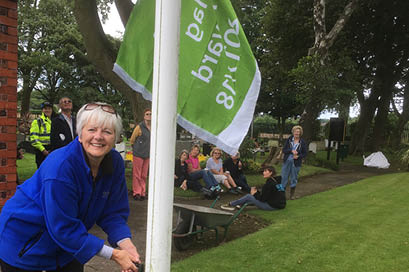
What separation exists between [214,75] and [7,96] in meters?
3.71

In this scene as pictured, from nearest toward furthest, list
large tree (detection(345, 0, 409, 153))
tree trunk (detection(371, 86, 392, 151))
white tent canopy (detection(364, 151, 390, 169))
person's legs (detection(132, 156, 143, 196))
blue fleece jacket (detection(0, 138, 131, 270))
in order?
blue fleece jacket (detection(0, 138, 131, 270)) → person's legs (detection(132, 156, 143, 196)) → white tent canopy (detection(364, 151, 390, 169)) → large tree (detection(345, 0, 409, 153)) → tree trunk (detection(371, 86, 392, 151))

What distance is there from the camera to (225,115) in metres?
2.83

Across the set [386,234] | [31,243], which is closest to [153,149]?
[31,243]

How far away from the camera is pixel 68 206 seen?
178cm

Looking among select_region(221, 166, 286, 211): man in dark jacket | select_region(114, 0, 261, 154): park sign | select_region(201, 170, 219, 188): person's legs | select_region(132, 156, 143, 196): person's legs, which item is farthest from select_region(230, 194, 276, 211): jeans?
select_region(114, 0, 261, 154): park sign

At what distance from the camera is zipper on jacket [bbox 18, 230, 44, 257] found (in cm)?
187

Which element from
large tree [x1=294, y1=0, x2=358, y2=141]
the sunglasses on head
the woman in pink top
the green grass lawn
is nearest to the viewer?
the sunglasses on head

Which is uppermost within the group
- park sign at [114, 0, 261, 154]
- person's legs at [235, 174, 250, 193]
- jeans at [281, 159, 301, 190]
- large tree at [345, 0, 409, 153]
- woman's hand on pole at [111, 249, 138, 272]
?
large tree at [345, 0, 409, 153]

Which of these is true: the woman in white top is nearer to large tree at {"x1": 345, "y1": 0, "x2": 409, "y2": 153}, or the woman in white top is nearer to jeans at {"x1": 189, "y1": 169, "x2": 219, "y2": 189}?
jeans at {"x1": 189, "y1": 169, "x2": 219, "y2": 189}

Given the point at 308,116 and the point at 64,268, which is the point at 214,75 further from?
the point at 308,116

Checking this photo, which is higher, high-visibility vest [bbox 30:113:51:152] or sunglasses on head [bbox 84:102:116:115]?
sunglasses on head [bbox 84:102:116:115]

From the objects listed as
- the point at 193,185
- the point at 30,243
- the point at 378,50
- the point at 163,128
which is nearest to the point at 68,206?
the point at 30,243

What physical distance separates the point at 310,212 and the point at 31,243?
6724 millimetres

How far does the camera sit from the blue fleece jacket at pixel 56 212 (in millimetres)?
1758
